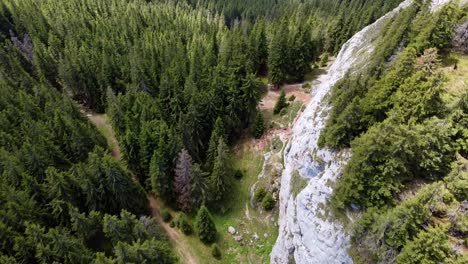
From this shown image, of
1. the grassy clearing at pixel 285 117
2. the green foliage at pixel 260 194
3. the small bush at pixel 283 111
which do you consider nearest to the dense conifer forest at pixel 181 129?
the small bush at pixel 283 111

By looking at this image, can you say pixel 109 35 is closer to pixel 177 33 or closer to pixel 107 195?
pixel 177 33

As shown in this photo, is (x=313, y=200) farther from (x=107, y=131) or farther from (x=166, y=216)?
(x=107, y=131)

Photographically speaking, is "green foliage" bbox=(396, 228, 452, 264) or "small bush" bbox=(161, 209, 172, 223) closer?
"green foliage" bbox=(396, 228, 452, 264)

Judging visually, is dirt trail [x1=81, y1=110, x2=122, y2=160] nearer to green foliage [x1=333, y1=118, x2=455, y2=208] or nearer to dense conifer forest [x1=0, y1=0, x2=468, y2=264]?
dense conifer forest [x1=0, y1=0, x2=468, y2=264]

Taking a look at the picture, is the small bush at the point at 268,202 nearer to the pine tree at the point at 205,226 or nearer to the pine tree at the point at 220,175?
the pine tree at the point at 220,175

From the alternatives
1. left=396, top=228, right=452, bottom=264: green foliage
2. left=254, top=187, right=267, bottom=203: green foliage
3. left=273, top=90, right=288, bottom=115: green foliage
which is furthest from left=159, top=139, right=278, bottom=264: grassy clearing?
left=396, top=228, right=452, bottom=264: green foliage
